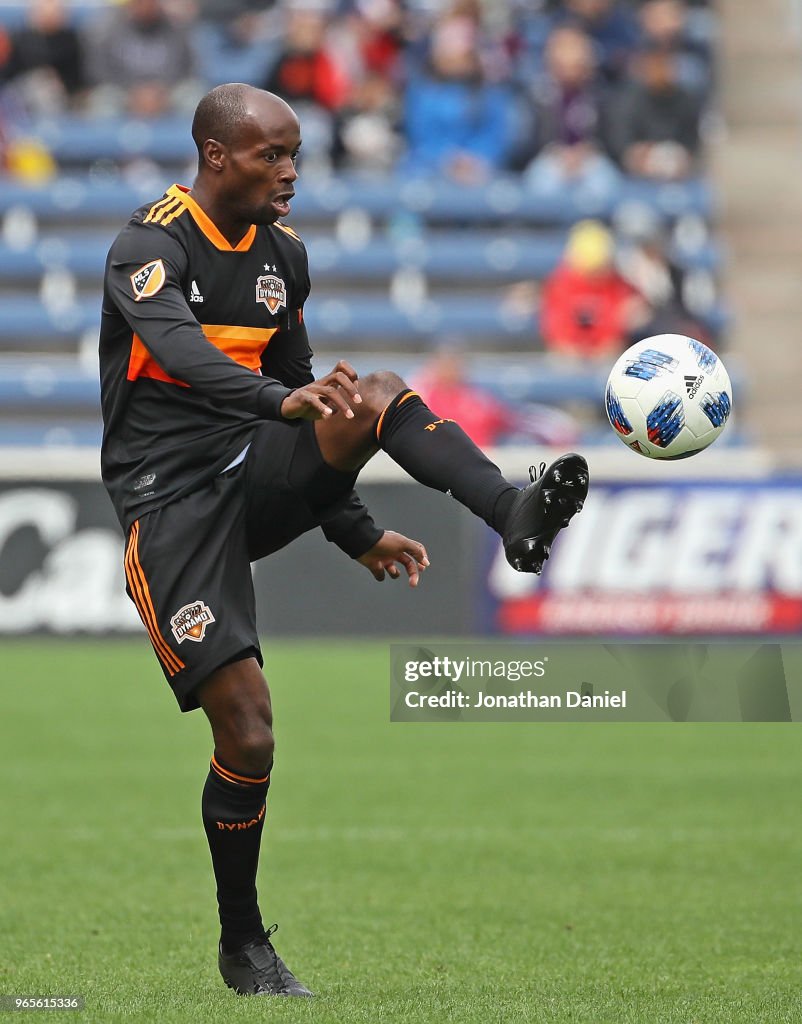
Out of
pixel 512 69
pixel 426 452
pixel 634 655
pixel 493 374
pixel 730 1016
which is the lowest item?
pixel 730 1016

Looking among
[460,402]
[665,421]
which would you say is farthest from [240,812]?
[460,402]

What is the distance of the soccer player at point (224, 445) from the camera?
14.1ft

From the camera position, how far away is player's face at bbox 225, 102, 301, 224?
172 inches

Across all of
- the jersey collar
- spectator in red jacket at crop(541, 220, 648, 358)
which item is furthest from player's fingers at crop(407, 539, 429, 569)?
spectator in red jacket at crop(541, 220, 648, 358)

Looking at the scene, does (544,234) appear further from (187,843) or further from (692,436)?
(692,436)

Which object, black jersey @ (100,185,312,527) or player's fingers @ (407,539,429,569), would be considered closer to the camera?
black jersey @ (100,185,312,527)

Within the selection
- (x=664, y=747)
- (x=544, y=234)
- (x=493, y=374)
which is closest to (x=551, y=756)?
(x=664, y=747)

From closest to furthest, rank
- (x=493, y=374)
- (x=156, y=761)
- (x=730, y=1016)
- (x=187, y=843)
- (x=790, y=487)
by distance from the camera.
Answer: (x=730, y=1016), (x=187, y=843), (x=156, y=761), (x=790, y=487), (x=493, y=374)

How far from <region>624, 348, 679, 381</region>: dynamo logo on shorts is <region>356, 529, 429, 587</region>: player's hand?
73 cm

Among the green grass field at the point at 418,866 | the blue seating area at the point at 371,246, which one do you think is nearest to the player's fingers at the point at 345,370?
the green grass field at the point at 418,866

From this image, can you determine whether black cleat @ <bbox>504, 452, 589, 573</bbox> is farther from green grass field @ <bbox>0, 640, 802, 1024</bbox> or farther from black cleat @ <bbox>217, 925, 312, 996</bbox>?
black cleat @ <bbox>217, 925, 312, 996</bbox>

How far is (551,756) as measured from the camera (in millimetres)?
9398

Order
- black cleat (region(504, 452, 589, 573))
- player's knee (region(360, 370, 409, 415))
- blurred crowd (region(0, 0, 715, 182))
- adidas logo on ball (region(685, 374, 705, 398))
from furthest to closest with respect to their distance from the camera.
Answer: blurred crowd (region(0, 0, 715, 182)) < adidas logo on ball (region(685, 374, 705, 398)) < player's knee (region(360, 370, 409, 415)) < black cleat (region(504, 452, 589, 573))

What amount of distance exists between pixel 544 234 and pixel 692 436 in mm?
12504
